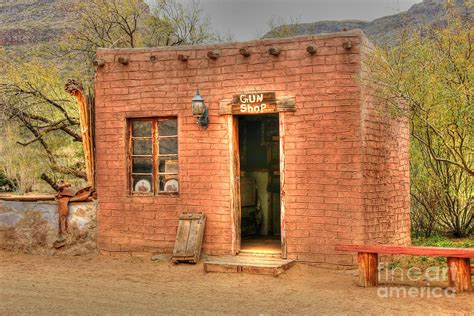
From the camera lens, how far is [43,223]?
11.2 m

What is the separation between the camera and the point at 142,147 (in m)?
10.8

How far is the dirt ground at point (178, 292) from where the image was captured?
7039 millimetres

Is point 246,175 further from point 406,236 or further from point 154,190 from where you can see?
point 406,236

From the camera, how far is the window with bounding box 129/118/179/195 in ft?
34.7

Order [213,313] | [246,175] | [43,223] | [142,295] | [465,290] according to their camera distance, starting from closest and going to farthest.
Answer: [213,313], [465,290], [142,295], [43,223], [246,175]

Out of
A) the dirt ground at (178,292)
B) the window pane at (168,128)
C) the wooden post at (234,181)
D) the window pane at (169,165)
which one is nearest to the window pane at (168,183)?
the window pane at (169,165)

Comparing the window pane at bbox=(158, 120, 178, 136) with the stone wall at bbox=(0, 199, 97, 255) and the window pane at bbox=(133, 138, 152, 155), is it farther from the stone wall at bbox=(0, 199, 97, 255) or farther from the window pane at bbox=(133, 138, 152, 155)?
the stone wall at bbox=(0, 199, 97, 255)

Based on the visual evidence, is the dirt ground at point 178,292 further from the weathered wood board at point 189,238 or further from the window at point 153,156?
the window at point 153,156

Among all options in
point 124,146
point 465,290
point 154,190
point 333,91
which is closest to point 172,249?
point 154,190

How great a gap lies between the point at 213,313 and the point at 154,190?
413cm

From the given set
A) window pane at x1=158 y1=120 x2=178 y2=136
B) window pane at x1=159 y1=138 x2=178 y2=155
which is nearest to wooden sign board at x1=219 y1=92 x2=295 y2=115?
window pane at x1=158 y1=120 x2=178 y2=136

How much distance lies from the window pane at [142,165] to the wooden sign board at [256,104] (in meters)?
1.75

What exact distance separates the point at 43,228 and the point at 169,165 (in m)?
2.81

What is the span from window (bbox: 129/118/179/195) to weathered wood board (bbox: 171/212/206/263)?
2.19ft
